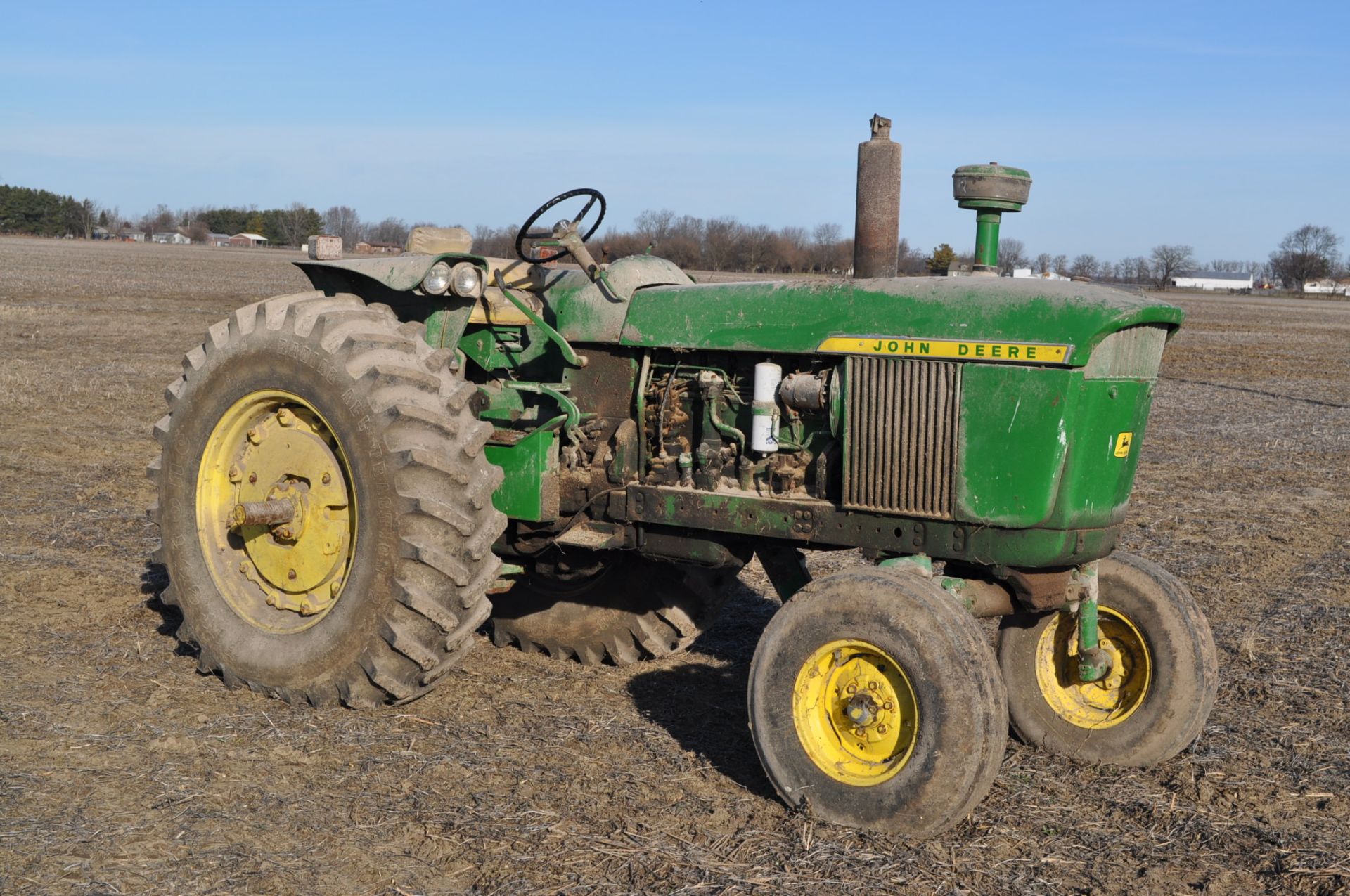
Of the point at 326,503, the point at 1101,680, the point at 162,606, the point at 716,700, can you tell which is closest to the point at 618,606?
the point at 716,700

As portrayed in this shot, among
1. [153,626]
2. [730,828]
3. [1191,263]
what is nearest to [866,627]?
[730,828]

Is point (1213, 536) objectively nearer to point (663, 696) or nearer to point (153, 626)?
point (663, 696)

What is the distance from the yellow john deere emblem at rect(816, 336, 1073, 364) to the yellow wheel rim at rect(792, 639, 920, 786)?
1.03 m

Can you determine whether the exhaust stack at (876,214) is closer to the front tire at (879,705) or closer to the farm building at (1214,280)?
the front tire at (879,705)

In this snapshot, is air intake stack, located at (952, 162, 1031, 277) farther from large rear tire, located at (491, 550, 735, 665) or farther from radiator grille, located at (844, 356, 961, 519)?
large rear tire, located at (491, 550, 735, 665)

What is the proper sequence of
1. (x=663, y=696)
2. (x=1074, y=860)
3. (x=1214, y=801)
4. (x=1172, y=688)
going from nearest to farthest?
(x=1074, y=860) < (x=1214, y=801) < (x=1172, y=688) < (x=663, y=696)

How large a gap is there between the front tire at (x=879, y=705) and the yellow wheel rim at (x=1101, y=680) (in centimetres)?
110

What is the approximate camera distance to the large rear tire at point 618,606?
18.8ft

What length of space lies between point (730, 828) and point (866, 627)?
0.79 m

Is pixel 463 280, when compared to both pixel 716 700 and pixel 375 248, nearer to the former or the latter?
pixel 375 248

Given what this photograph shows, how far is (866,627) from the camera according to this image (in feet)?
13.4

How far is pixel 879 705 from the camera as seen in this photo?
4.12 metres

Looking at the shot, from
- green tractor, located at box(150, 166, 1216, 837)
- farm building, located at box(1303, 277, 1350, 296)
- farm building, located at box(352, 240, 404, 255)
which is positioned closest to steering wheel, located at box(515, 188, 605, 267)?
green tractor, located at box(150, 166, 1216, 837)

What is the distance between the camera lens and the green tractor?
4160 mm
